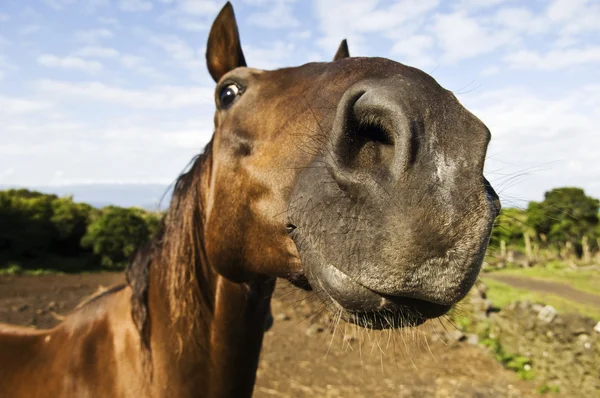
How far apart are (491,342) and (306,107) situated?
11.7 meters

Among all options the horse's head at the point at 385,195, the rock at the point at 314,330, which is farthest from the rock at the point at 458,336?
the horse's head at the point at 385,195

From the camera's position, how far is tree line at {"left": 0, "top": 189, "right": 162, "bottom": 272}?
19.0 metres

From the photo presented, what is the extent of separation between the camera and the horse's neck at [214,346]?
84.2 inches

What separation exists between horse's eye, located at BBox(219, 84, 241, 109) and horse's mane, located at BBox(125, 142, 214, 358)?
11.8 inches

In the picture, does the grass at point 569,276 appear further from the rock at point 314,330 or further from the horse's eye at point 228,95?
the horse's eye at point 228,95

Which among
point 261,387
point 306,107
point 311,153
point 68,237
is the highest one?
point 306,107

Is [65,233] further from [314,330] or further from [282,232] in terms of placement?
[282,232]

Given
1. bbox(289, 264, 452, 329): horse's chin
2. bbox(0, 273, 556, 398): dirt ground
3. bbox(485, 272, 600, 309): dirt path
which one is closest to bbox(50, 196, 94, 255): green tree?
bbox(0, 273, 556, 398): dirt ground

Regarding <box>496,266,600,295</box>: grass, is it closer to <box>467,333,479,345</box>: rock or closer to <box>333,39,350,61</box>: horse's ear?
<box>467,333,479,345</box>: rock

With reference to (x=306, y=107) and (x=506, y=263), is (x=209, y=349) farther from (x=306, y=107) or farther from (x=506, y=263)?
(x=506, y=263)

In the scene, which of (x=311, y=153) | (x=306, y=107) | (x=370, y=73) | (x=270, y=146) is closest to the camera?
(x=370, y=73)

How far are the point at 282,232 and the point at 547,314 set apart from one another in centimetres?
1037

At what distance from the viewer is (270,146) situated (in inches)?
69.0

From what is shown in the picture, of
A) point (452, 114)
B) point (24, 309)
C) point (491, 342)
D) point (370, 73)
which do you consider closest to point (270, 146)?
point (370, 73)
